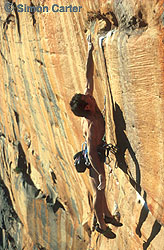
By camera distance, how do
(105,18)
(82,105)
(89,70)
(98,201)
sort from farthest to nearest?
(98,201)
(89,70)
(82,105)
(105,18)

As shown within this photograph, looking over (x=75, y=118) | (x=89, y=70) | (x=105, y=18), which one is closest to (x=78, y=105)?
(x=89, y=70)

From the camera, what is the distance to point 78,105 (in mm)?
3602

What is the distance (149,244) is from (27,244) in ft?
19.5

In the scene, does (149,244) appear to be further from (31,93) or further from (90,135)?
(31,93)

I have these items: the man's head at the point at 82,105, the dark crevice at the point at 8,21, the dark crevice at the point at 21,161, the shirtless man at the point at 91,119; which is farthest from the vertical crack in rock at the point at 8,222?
the man's head at the point at 82,105

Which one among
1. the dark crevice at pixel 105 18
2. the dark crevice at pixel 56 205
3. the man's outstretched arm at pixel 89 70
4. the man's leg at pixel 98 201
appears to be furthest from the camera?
the dark crevice at pixel 56 205

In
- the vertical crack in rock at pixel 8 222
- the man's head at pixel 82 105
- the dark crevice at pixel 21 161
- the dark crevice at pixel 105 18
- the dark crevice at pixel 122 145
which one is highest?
the dark crevice at pixel 105 18

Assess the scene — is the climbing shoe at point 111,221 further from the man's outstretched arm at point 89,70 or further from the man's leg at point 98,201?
the man's outstretched arm at point 89,70

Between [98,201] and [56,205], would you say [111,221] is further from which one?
[56,205]

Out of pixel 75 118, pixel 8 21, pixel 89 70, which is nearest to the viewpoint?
pixel 89 70

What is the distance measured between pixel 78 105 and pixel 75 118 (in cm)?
168

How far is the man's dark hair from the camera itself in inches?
141

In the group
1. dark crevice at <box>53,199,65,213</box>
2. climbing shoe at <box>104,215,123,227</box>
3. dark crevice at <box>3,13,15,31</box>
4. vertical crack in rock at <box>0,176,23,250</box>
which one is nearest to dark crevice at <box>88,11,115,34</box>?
climbing shoe at <box>104,215,123,227</box>

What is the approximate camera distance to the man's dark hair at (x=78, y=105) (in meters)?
3.58
